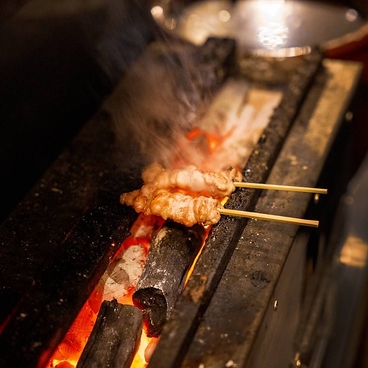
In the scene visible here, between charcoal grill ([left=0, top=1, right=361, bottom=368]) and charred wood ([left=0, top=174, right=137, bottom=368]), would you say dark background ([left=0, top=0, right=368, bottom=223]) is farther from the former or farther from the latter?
charred wood ([left=0, top=174, right=137, bottom=368])

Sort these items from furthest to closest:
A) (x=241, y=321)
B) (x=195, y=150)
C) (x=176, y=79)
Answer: (x=176, y=79) < (x=195, y=150) < (x=241, y=321)

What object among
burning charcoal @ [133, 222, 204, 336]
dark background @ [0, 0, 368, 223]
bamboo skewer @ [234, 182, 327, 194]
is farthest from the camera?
dark background @ [0, 0, 368, 223]

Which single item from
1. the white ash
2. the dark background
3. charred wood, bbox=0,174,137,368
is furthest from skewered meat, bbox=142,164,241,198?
the dark background

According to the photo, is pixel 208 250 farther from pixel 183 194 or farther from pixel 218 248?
pixel 183 194

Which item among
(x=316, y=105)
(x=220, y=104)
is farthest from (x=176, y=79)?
(x=316, y=105)

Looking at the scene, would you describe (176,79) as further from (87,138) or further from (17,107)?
(17,107)

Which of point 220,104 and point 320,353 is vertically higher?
point 220,104

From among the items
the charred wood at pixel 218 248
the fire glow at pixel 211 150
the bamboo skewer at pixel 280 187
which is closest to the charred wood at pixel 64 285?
the fire glow at pixel 211 150
